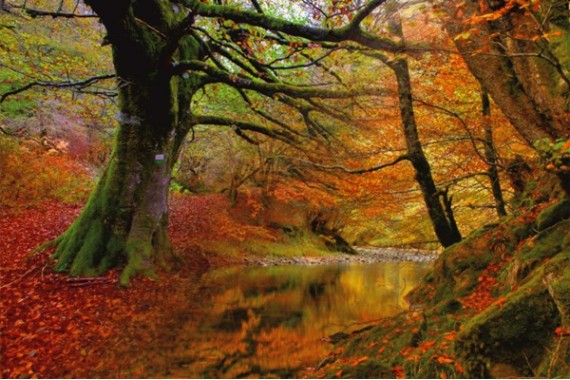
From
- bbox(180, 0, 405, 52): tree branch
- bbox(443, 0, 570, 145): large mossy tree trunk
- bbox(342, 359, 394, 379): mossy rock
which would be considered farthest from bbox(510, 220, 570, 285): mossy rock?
bbox(180, 0, 405, 52): tree branch

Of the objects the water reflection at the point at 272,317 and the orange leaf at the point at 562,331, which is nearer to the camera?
the orange leaf at the point at 562,331

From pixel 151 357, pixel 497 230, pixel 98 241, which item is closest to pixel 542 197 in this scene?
pixel 497 230

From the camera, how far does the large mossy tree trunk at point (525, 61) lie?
12.6 ft

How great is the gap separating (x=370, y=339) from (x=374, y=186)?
6.99 meters

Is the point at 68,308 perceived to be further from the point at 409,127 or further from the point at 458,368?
the point at 409,127

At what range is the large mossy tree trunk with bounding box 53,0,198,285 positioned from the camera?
8336 mm

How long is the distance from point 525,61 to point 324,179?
1054 centimetres

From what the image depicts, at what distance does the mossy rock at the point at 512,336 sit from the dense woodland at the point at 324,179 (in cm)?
1

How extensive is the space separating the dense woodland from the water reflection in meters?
0.17

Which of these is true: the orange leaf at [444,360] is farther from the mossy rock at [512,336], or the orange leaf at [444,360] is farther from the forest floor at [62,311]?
the forest floor at [62,311]

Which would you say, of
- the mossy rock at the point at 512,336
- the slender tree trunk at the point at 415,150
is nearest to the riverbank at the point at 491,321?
the mossy rock at the point at 512,336

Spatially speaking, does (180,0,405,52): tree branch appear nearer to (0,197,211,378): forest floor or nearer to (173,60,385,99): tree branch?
(173,60,385,99): tree branch

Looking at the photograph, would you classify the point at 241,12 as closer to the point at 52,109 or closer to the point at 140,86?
the point at 140,86

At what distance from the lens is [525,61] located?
4180 mm
